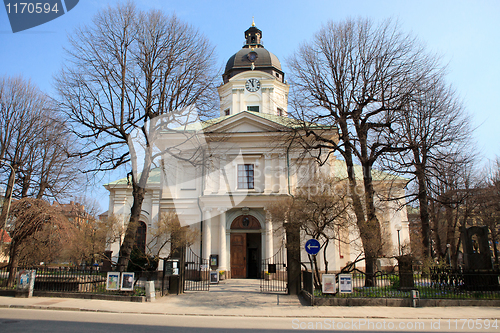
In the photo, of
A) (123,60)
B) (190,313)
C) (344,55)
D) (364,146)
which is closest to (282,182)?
(364,146)

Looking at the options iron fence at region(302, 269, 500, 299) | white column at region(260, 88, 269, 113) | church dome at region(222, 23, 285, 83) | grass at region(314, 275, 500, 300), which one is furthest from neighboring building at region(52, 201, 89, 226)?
church dome at region(222, 23, 285, 83)

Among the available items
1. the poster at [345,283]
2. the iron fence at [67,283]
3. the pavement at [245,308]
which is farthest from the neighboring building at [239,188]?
the poster at [345,283]

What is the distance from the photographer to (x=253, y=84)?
36.9 meters

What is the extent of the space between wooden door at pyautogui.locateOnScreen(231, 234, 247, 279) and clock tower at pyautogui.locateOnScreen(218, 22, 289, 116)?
14101 millimetres

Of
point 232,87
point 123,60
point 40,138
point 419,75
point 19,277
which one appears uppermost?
point 232,87

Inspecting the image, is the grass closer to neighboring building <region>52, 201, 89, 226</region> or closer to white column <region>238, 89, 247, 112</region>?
neighboring building <region>52, 201, 89, 226</region>

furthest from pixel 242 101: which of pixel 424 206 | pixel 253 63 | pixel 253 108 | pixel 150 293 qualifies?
pixel 150 293

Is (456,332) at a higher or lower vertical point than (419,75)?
lower

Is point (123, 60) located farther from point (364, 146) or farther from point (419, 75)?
point (419, 75)

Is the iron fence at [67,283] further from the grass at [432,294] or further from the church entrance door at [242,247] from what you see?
the church entrance door at [242,247]

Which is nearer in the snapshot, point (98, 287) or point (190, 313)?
point (190, 313)

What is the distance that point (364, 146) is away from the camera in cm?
1941

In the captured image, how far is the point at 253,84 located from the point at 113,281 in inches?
1034

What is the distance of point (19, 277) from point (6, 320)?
6.04m
